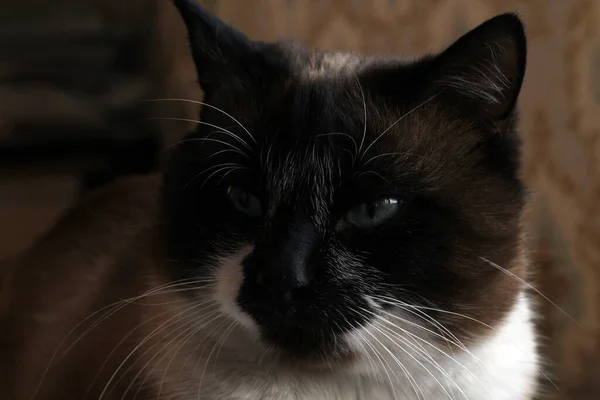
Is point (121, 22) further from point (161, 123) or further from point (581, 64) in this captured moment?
point (581, 64)

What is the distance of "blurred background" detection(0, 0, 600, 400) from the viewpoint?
4.55ft

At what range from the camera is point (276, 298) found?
0.81 meters

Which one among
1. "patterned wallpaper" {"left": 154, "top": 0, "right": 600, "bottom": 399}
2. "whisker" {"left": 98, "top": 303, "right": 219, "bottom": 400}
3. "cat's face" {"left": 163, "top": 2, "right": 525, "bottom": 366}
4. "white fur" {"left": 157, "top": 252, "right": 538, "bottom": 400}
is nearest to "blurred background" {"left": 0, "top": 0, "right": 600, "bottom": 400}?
"patterned wallpaper" {"left": 154, "top": 0, "right": 600, "bottom": 399}

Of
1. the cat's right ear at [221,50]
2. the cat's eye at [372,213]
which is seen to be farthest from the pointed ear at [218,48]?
the cat's eye at [372,213]

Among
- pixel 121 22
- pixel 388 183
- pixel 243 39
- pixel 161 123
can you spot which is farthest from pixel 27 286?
pixel 388 183

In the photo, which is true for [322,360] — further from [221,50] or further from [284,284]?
[221,50]

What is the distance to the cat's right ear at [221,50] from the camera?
3.21 ft

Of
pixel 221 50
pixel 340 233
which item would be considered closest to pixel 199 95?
pixel 221 50

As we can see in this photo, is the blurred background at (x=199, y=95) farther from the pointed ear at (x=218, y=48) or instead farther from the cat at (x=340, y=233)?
the pointed ear at (x=218, y=48)

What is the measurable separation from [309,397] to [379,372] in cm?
10

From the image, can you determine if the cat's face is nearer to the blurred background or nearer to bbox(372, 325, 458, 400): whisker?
bbox(372, 325, 458, 400): whisker

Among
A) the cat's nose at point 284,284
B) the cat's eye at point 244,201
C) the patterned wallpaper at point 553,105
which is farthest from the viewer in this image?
the patterned wallpaper at point 553,105

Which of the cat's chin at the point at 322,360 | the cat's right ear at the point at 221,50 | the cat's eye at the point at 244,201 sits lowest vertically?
the cat's chin at the point at 322,360

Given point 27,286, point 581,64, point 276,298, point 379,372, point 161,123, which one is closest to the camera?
point 276,298
